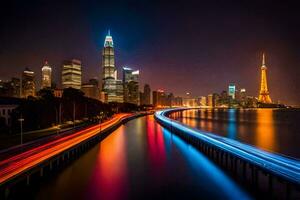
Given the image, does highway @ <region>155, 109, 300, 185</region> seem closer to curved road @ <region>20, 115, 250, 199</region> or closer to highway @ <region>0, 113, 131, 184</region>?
curved road @ <region>20, 115, 250, 199</region>

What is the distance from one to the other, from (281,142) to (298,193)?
46.1 metres

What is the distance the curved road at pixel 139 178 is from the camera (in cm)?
3212

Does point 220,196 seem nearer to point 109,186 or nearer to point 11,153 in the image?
point 109,186

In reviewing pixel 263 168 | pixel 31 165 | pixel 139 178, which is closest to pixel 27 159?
pixel 31 165

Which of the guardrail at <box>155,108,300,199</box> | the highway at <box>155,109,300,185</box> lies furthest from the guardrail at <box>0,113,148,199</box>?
the highway at <box>155,109,300,185</box>

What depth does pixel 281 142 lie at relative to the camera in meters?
74.0

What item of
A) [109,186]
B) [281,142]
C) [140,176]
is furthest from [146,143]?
[109,186]

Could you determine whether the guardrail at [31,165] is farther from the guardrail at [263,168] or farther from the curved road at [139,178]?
the guardrail at [263,168]

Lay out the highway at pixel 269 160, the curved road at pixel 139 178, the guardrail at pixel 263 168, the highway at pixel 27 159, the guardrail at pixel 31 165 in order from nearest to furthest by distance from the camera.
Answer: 1. the guardrail at pixel 31 165
2. the highway at pixel 269 160
3. the guardrail at pixel 263 168
4. the highway at pixel 27 159
5. the curved road at pixel 139 178

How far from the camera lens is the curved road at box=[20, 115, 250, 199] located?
1265 inches

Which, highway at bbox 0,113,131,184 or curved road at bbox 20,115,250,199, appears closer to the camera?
highway at bbox 0,113,131,184

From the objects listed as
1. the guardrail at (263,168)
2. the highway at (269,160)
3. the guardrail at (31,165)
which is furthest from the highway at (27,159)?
the highway at (269,160)

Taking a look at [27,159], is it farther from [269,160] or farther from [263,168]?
[269,160]

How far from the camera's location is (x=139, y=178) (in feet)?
129
